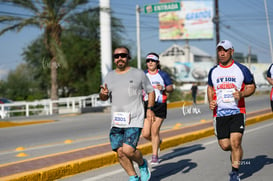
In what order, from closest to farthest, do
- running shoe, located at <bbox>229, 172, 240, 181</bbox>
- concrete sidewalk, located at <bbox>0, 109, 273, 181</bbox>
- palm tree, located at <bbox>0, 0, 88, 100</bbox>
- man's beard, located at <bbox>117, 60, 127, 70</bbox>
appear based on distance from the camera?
man's beard, located at <bbox>117, 60, 127, 70</bbox> → running shoe, located at <bbox>229, 172, 240, 181</bbox> → concrete sidewalk, located at <bbox>0, 109, 273, 181</bbox> → palm tree, located at <bbox>0, 0, 88, 100</bbox>

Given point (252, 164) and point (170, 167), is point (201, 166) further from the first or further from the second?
point (252, 164)

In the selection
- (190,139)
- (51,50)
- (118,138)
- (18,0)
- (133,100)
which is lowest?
(190,139)

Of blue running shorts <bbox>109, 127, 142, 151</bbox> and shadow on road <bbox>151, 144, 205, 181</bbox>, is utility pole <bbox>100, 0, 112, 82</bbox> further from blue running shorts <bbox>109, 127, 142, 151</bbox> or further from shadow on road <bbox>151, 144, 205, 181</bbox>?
blue running shorts <bbox>109, 127, 142, 151</bbox>

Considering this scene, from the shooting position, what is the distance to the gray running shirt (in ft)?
18.7

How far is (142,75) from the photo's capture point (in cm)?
586

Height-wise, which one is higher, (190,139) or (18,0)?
(18,0)

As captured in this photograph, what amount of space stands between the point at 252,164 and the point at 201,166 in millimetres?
833

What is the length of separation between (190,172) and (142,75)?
2.07 m

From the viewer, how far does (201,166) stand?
25.3 ft

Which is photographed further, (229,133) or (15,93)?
(15,93)

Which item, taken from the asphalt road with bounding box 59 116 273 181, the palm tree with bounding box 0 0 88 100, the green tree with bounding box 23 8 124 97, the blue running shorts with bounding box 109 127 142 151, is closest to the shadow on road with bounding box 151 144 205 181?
the asphalt road with bounding box 59 116 273 181

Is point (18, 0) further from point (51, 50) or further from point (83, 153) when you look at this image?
point (83, 153)

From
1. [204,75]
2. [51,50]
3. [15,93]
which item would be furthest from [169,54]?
[51,50]

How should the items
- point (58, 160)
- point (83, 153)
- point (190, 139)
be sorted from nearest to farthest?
point (58, 160) → point (83, 153) → point (190, 139)
